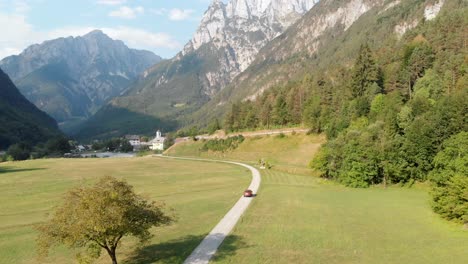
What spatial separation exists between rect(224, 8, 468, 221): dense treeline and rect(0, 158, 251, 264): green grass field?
83.6 ft

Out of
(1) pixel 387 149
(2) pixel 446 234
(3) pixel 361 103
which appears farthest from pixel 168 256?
(3) pixel 361 103

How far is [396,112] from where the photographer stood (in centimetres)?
8094

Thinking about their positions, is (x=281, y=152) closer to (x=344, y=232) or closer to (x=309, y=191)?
(x=309, y=191)

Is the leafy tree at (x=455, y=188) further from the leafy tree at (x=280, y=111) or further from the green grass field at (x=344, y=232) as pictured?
the leafy tree at (x=280, y=111)

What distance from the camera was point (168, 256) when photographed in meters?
31.6

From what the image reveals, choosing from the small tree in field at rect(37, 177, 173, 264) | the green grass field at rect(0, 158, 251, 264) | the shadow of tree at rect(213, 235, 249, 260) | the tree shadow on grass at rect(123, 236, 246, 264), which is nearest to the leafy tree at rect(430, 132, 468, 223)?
the shadow of tree at rect(213, 235, 249, 260)

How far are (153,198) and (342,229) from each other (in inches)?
1291

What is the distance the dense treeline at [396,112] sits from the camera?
6594 centimetres

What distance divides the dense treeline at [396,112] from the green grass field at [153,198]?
2549cm

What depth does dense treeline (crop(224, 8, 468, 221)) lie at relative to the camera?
65938mm

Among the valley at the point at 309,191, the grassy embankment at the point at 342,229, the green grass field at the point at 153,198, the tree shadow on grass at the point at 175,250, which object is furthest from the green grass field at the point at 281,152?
the tree shadow on grass at the point at 175,250

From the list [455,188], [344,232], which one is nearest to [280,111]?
[455,188]

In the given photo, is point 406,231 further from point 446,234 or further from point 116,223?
point 116,223

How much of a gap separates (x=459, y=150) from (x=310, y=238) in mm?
33790
